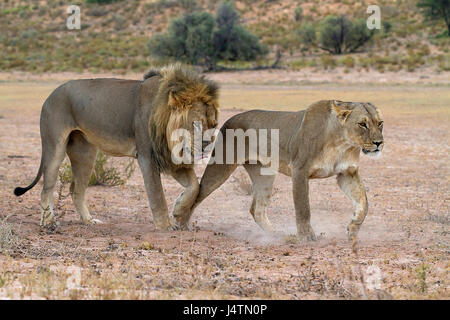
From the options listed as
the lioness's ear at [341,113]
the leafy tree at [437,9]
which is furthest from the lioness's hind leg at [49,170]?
the leafy tree at [437,9]

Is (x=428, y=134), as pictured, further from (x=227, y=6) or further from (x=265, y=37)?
(x=265, y=37)

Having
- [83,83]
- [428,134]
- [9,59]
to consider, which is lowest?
[9,59]

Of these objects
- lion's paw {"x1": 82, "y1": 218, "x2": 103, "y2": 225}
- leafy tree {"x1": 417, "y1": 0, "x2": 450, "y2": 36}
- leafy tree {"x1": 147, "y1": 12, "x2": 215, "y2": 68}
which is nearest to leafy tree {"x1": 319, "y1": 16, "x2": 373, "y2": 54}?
leafy tree {"x1": 417, "y1": 0, "x2": 450, "y2": 36}

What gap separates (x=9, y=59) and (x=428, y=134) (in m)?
33.3

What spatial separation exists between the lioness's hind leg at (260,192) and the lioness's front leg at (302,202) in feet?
2.90

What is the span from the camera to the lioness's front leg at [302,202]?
7438mm

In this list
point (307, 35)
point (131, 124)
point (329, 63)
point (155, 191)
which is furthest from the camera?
point (307, 35)

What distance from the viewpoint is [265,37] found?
160ft

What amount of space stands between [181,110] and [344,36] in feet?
119

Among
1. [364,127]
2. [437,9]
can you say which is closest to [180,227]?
[364,127]

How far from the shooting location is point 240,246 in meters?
7.47

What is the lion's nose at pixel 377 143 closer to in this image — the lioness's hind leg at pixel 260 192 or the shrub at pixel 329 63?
the lioness's hind leg at pixel 260 192

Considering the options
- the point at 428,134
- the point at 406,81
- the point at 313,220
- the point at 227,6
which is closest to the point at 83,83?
the point at 313,220

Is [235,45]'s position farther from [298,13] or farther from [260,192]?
[260,192]
